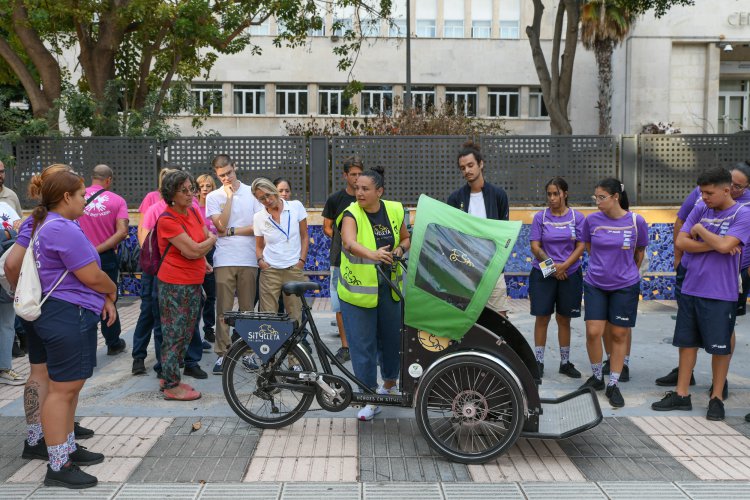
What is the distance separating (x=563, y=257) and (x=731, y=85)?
101 feet

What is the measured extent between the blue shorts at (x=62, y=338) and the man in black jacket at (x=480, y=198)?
11.1 ft

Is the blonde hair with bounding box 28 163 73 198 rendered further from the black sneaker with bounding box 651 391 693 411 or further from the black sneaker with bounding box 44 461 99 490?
the black sneaker with bounding box 651 391 693 411

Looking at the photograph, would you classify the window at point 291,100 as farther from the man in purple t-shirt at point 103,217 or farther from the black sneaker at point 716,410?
the black sneaker at point 716,410

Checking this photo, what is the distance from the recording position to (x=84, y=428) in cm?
512

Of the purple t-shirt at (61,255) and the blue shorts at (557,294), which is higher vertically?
the purple t-shirt at (61,255)

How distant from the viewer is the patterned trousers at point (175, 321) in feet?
19.1

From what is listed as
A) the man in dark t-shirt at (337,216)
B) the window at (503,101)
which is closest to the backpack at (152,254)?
the man in dark t-shirt at (337,216)

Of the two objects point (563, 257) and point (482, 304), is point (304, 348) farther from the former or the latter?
point (563, 257)

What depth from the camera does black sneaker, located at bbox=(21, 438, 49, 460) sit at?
4.64 m

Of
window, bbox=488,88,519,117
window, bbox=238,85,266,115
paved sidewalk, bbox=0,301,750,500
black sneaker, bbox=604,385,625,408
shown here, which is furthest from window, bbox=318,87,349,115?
black sneaker, bbox=604,385,625,408

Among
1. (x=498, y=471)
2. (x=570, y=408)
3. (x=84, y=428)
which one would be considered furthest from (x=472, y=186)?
(x=84, y=428)

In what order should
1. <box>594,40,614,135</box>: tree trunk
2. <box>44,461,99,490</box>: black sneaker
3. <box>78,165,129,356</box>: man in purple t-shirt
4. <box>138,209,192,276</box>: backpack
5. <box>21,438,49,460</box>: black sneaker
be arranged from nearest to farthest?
<box>44,461,99,490</box>: black sneaker
<box>21,438,49,460</box>: black sneaker
<box>138,209,192,276</box>: backpack
<box>78,165,129,356</box>: man in purple t-shirt
<box>594,40,614,135</box>: tree trunk

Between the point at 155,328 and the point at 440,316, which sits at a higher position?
the point at 440,316

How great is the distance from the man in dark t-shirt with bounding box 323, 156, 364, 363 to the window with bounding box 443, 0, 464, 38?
1167 inches
